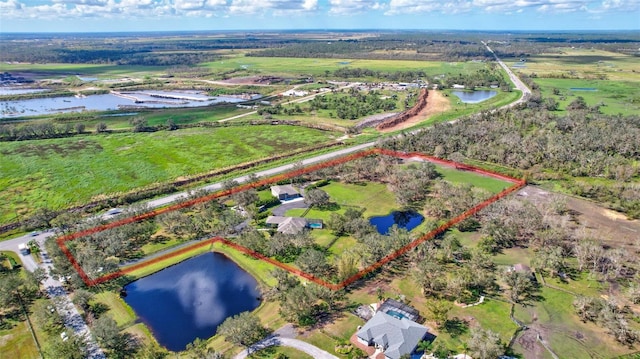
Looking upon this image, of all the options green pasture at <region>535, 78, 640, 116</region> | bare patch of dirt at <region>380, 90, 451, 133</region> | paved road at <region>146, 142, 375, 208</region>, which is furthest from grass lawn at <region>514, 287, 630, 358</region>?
green pasture at <region>535, 78, 640, 116</region>

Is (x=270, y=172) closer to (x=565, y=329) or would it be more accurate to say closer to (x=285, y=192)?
(x=285, y=192)

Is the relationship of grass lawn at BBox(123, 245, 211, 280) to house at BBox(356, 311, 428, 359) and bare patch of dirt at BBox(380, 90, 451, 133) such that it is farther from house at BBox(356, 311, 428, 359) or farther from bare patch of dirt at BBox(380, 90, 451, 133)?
Answer: bare patch of dirt at BBox(380, 90, 451, 133)

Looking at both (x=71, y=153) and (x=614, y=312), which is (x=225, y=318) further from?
(x=71, y=153)

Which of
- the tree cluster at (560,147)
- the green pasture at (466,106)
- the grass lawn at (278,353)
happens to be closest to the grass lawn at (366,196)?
the tree cluster at (560,147)

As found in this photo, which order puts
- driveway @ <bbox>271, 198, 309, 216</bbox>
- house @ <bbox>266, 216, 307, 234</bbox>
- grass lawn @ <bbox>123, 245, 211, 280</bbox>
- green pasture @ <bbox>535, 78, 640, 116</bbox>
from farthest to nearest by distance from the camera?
green pasture @ <bbox>535, 78, 640, 116</bbox> < driveway @ <bbox>271, 198, 309, 216</bbox> < house @ <bbox>266, 216, 307, 234</bbox> < grass lawn @ <bbox>123, 245, 211, 280</bbox>

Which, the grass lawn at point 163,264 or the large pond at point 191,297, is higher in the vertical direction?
the grass lawn at point 163,264

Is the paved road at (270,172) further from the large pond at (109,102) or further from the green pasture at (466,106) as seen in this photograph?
the large pond at (109,102)

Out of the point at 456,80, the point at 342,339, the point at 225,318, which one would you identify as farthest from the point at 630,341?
the point at 456,80
